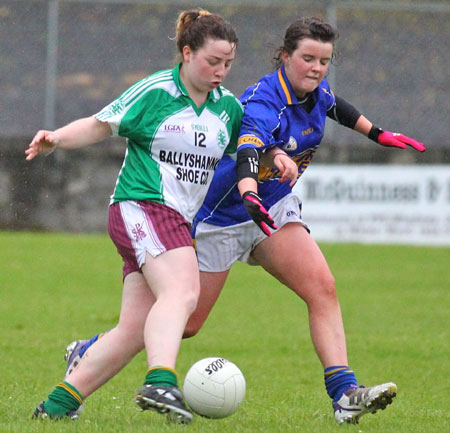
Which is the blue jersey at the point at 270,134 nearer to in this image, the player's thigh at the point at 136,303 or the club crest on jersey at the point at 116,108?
the club crest on jersey at the point at 116,108

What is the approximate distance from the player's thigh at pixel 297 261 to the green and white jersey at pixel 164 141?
734 millimetres

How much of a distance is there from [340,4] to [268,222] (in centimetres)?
1233

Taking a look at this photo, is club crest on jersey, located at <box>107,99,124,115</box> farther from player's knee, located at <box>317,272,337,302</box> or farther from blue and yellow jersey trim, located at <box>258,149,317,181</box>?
player's knee, located at <box>317,272,337,302</box>

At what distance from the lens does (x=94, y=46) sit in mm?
16672

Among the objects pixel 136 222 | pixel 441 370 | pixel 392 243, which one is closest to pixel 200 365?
pixel 136 222

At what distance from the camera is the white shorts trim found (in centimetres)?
560

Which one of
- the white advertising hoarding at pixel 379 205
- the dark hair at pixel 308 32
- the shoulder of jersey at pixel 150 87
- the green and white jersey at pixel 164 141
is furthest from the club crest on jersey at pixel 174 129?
the white advertising hoarding at pixel 379 205

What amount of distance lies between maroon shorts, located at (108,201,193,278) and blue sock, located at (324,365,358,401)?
3.60 ft

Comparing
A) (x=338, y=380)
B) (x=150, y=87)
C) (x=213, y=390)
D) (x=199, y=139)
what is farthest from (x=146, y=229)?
(x=338, y=380)

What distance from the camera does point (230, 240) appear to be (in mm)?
5664

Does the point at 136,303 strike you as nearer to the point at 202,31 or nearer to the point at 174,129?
the point at 174,129

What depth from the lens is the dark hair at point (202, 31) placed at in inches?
190

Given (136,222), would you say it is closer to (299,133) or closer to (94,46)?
(299,133)

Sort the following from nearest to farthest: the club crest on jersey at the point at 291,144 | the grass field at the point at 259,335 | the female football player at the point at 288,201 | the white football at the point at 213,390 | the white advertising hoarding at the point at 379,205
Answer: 1. the white football at the point at 213,390
2. the female football player at the point at 288,201
3. the grass field at the point at 259,335
4. the club crest on jersey at the point at 291,144
5. the white advertising hoarding at the point at 379,205
